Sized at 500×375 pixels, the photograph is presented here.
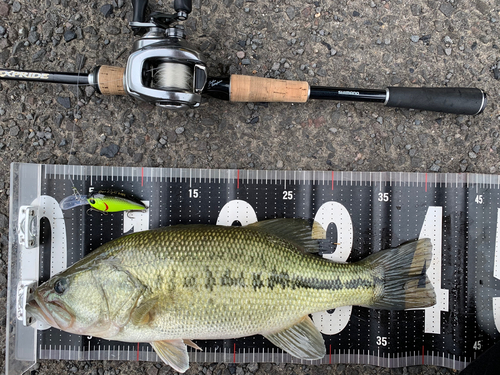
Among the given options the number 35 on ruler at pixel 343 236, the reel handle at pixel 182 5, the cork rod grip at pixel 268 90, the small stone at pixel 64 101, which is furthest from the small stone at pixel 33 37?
the number 35 on ruler at pixel 343 236

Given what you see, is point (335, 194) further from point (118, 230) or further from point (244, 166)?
point (118, 230)

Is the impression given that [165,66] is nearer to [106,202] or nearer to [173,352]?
[106,202]

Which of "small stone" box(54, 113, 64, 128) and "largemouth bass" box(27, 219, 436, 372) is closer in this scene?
"largemouth bass" box(27, 219, 436, 372)

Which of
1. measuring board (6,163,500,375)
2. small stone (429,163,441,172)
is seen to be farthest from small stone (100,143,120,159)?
small stone (429,163,441,172)

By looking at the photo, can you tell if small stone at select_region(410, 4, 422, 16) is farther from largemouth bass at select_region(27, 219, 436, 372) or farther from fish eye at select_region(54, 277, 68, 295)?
fish eye at select_region(54, 277, 68, 295)

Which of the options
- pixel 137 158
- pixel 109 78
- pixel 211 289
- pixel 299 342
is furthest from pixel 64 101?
pixel 299 342
